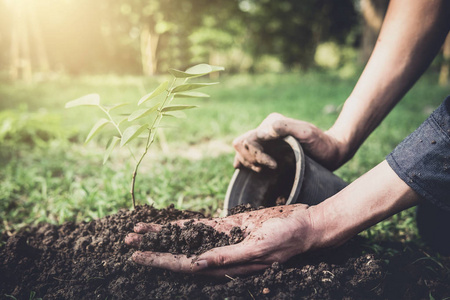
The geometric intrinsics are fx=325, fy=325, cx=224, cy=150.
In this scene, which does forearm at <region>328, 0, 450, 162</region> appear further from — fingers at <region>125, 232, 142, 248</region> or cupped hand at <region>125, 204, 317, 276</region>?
fingers at <region>125, 232, 142, 248</region>

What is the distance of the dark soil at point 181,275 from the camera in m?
1.16

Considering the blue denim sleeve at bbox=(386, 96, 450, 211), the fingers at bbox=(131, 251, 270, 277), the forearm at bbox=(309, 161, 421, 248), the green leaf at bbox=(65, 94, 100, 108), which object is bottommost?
the fingers at bbox=(131, 251, 270, 277)

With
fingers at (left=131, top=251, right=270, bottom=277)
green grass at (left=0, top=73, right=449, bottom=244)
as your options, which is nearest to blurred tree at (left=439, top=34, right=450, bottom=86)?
green grass at (left=0, top=73, right=449, bottom=244)

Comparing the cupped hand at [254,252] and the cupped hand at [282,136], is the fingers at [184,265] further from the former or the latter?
the cupped hand at [282,136]

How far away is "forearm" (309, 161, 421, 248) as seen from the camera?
1207mm

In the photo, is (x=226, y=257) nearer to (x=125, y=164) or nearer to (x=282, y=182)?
(x=282, y=182)

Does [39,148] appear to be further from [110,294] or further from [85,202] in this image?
[110,294]

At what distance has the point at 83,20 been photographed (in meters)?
11.8

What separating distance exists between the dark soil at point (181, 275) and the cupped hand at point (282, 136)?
0.41 m

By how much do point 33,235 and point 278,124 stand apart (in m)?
1.41

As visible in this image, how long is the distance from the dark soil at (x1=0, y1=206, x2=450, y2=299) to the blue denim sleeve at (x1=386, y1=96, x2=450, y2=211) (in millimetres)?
332

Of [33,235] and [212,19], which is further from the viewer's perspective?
[212,19]

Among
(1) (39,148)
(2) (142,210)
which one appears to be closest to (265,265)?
(2) (142,210)

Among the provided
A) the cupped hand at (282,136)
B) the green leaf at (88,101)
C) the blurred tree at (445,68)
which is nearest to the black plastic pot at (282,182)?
the cupped hand at (282,136)
